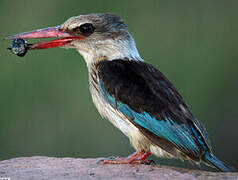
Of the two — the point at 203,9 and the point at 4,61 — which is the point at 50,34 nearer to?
the point at 4,61

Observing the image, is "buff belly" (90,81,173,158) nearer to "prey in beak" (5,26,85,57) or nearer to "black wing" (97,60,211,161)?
"black wing" (97,60,211,161)

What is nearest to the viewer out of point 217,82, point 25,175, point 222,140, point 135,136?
point 25,175

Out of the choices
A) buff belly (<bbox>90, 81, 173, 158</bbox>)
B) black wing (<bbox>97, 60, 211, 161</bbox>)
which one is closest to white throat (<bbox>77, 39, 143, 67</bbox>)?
black wing (<bbox>97, 60, 211, 161</bbox>)

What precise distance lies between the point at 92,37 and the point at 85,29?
0.36ft

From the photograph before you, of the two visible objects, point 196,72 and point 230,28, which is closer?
point 196,72

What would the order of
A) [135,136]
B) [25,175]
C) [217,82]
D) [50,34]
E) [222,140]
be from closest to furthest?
1. [25,175]
2. [135,136]
3. [50,34]
4. [222,140]
5. [217,82]

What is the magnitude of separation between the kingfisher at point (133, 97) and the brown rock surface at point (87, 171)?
15 centimetres

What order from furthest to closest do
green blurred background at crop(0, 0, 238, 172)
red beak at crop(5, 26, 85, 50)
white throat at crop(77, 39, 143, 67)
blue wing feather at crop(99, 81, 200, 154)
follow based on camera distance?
green blurred background at crop(0, 0, 238, 172), white throat at crop(77, 39, 143, 67), red beak at crop(5, 26, 85, 50), blue wing feather at crop(99, 81, 200, 154)

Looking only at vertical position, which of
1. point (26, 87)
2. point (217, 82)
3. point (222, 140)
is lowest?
point (222, 140)

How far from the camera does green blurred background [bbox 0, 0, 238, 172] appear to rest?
862cm

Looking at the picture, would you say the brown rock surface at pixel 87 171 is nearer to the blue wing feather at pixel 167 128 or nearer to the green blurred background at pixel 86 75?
the blue wing feather at pixel 167 128

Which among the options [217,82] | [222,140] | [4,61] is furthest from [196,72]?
[4,61]

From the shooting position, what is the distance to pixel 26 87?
9.02 m

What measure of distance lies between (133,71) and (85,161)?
38.5 inches
